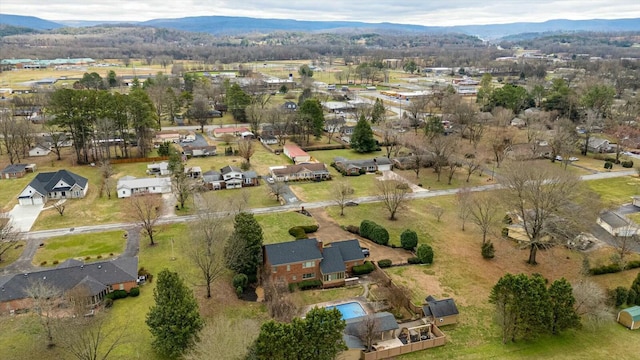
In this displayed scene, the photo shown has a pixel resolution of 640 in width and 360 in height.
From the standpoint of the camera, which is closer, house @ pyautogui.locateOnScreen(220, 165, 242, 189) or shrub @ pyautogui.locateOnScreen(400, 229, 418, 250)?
shrub @ pyautogui.locateOnScreen(400, 229, 418, 250)

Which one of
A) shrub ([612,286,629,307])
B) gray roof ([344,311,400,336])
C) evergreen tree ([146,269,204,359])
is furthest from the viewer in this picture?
shrub ([612,286,629,307])

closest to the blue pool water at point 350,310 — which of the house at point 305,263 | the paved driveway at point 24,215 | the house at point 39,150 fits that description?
the house at point 305,263

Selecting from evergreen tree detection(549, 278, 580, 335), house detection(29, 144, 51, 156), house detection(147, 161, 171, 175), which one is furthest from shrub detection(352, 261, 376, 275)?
house detection(29, 144, 51, 156)

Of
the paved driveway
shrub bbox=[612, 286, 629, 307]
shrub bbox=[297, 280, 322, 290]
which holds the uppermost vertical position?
shrub bbox=[612, 286, 629, 307]

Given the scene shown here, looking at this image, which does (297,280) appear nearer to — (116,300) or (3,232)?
(116,300)

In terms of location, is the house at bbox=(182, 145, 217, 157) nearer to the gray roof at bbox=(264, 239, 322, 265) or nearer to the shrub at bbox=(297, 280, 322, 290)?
the gray roof at bbox=(264, 239, 322, 265)

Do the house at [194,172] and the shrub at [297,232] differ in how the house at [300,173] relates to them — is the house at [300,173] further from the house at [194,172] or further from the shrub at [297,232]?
the shrub at [297,232]
